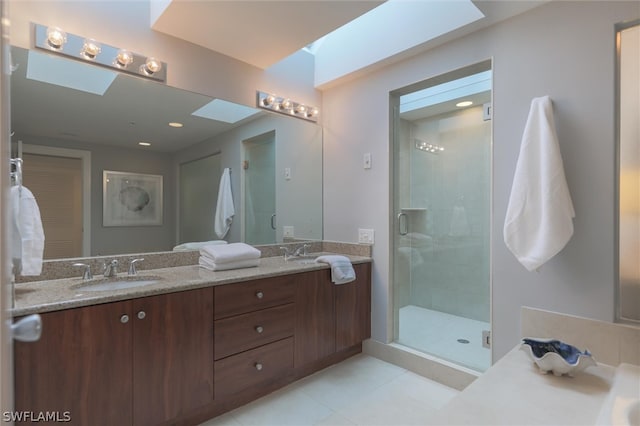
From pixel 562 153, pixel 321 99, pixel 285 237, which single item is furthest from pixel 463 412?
pixel 321 99

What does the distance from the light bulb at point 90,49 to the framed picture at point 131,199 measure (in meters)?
0.66

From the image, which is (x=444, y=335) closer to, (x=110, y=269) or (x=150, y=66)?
(x=110, y=269)

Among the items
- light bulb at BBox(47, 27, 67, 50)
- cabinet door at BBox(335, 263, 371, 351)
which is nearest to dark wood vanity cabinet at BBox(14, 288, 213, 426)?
cabinet door at BBox(335, 263, 371, 351)

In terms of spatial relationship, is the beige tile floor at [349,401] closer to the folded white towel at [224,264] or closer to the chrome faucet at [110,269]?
the folded white towel at [224,264]

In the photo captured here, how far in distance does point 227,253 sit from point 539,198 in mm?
1815

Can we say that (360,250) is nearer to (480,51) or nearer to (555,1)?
(480,51)

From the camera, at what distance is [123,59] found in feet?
6.13

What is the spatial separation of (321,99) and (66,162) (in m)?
2.07

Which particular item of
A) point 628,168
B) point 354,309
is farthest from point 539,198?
point 354,309

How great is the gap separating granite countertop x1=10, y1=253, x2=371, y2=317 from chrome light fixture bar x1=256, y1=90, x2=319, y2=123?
4.24 ft

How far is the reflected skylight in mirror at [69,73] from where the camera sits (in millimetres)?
1660

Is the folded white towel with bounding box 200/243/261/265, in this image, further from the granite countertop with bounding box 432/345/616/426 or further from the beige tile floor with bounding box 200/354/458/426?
the granite countertop with bounding box 432/345/616/426

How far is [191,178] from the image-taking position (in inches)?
90.7

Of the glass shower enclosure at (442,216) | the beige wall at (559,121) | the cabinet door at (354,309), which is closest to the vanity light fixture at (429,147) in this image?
the glass shower enclosure at (442,216)
